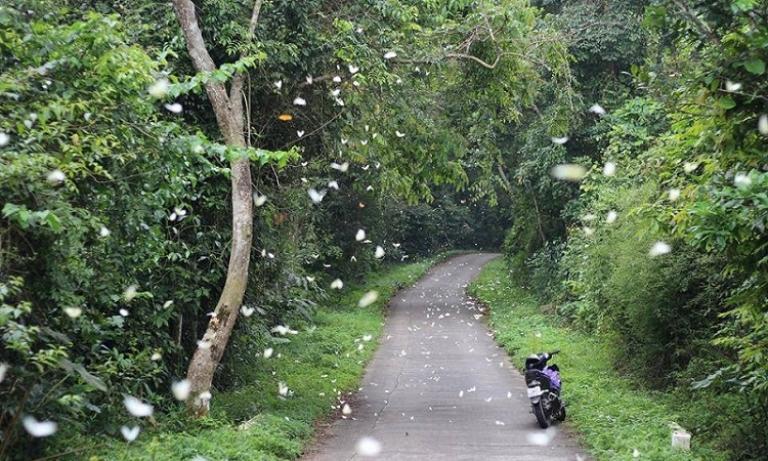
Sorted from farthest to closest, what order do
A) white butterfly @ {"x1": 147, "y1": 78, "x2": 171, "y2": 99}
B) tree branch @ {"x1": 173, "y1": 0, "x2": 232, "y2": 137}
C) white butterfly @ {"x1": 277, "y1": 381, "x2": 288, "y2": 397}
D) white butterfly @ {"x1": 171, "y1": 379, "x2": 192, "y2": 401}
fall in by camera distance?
1. white butterfly @ {"x1": 277, "y1": 381, "x2": 288, "y2": 397}
2. tree branch @ {"x1": 173, "y1": 0, "x2": 232, "y2": 137}
3. white butterfly @ {"x1": 171, "y1": 379, "x2": 192, "y2": 401}
4. white butterfly @ {"x1": 147, "y1": 78, "x2": 171, "y2": 99}

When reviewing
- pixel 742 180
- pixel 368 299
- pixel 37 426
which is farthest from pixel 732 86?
pixel 368 299

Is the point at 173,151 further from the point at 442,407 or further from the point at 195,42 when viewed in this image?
the point at 442,407

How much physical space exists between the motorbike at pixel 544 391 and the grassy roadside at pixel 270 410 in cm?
262

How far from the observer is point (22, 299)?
5.41m

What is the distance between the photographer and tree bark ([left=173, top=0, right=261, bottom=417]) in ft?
27.1

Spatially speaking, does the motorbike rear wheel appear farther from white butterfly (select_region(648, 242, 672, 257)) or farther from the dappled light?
white butterfly (select_region(648, 242, 672, 257))

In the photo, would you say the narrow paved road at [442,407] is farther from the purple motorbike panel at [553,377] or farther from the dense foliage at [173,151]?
the dense foliage at [173,151]

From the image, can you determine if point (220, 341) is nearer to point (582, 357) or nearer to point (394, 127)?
point (394, 127)

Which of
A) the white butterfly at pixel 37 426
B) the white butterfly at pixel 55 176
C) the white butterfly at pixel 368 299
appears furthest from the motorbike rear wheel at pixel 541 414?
the white butterfly at pixel 368 299

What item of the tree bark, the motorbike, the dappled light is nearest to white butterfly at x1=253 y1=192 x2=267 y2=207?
the dappled light

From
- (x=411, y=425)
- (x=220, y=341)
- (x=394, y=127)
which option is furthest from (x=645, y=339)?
(x=220, y=341)

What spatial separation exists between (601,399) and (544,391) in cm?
144

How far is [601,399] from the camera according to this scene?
10.2 metres

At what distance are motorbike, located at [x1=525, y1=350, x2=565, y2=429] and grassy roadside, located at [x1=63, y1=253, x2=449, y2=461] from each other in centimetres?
262
